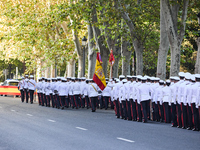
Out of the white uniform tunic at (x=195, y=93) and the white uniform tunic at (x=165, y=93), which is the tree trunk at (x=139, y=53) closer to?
the white uniform tunic at (x=165, y=93)

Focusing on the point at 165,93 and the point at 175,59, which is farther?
the point at 175,59

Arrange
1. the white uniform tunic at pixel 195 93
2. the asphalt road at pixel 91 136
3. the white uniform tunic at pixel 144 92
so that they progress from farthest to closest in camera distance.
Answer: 1. the white uniform tunic at pixel 144 92
2. the white uniform tunic at pixel 195 93
3. the asphalt road at pixel 91 136

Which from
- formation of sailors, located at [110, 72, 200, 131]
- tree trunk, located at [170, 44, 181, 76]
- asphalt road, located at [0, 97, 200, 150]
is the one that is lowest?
asphalt road, located at [0, 97, 200, 150]

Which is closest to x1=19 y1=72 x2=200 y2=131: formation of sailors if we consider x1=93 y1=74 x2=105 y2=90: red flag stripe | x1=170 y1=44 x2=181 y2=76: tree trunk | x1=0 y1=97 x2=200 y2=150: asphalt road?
x1=93 y1=74 x2=105 y2=90: red flag stripe

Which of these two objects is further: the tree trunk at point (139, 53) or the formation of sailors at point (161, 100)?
the tree trunk at point (139, 53)

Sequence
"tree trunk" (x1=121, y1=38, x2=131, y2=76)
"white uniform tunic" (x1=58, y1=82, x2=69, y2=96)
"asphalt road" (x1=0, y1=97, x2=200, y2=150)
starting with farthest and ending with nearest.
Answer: "tree trunk" (x1=121, y1=38, x2=131, y2=76) < "white uniform tunic" (x1=58, y1=82, x2=69, y2=96) < "asphalt road" (x1=0, y1=97, x2=200, y2=150)

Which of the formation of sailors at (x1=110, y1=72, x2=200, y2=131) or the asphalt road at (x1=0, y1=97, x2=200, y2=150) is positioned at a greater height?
the formation of sailors at (x1=110, y1=72, x2=200, y2=131)

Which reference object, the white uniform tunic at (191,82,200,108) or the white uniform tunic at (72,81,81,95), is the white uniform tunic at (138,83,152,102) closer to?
the white uniform tunic at (191,82,200,108)

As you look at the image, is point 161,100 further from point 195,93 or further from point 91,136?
point 91,136

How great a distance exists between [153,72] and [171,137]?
1490 inches

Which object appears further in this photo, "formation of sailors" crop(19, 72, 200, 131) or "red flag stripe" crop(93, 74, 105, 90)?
"red flag stripe" crop(93, 74, 105, 90)

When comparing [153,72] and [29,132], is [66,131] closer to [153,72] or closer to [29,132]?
[29,132]

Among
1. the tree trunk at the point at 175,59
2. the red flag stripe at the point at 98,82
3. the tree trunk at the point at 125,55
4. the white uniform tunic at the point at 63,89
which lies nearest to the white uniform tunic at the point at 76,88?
the white uniform tunic at the point at 63,89

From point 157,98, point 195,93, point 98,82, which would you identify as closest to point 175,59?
point 157,98
